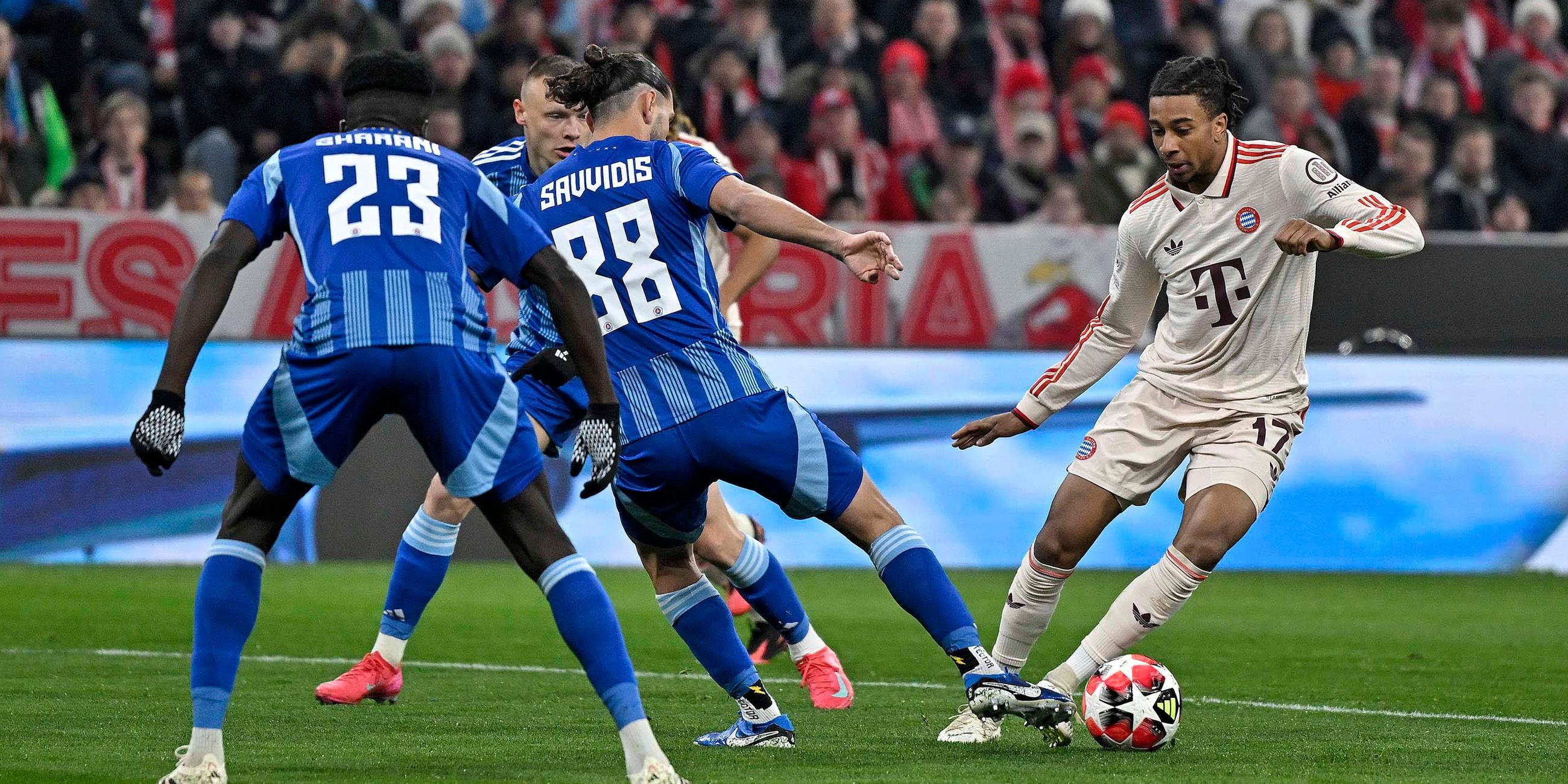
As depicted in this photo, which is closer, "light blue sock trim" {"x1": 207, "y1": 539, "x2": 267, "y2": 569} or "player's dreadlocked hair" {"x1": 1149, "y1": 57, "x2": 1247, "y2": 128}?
"light blue sock trim" {"x1": 207, "y1": 539, "x2": 267, "y2": 569}

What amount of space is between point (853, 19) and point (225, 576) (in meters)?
11.7

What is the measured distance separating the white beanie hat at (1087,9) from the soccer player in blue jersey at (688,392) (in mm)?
10821

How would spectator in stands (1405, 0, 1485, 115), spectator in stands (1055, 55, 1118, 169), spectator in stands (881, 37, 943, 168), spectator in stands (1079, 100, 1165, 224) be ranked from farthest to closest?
spectator in stands (1405, 0, 1485, 115) → spectator in stands (1055, 55, 1118, 169) → spectator in stands (881, 37, 943, 168) → spectator in stands (1079, 100, 1165, 224)

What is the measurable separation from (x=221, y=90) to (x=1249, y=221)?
9.75 meters

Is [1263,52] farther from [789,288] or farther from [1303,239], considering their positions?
[1303,239]

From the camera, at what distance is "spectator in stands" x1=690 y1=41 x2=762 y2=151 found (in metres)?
14.5

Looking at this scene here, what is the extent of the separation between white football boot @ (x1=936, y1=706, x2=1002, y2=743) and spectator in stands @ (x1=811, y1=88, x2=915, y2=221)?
878 cm

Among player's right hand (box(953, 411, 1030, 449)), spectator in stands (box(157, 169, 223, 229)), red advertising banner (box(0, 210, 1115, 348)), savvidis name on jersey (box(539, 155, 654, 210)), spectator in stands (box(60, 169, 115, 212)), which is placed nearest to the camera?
savvidis name on jersey (box(539, 155, 654, 210))

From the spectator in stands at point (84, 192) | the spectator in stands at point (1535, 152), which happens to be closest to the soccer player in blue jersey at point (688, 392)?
the spectator in stands at point (84, 192)

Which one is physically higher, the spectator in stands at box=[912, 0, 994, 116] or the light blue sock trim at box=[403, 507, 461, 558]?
the spectator in stands at box=[912, 0, 994, 116]

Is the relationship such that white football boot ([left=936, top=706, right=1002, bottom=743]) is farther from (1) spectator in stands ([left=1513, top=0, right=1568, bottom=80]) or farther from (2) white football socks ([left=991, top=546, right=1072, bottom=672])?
(1) spectator in stands ([left=1513, top=0, right=1568, bottom=80])

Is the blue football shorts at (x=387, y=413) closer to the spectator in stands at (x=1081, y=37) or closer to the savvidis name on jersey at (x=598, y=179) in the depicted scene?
the savvidis name on jersey at (x=598, y=179)

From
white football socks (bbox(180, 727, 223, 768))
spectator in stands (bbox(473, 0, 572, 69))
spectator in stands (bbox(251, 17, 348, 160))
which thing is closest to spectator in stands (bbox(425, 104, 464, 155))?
spectator in stands (bbox(251, 17, 348, 160))

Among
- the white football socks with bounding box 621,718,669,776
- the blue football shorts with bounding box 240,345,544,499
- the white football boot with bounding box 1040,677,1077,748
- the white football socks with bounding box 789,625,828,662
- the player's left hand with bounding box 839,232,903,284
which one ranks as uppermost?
the player's left hand with bounding box 839,232,903,284
